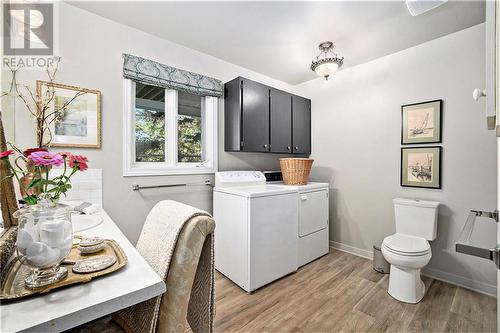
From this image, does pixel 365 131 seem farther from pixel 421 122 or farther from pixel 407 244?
pixel 407 244

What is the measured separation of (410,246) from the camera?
195 cm

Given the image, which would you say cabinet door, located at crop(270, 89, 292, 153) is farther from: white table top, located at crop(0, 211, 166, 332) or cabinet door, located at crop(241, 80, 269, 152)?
white table top, located at crop(0, 211, 166, 332)

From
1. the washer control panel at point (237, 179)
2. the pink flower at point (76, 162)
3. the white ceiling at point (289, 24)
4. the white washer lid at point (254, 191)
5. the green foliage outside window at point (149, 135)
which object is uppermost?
the white ceiling at point (289, 24)

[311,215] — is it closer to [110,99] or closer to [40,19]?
[110,99]

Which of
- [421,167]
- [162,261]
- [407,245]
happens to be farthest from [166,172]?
[421,167]

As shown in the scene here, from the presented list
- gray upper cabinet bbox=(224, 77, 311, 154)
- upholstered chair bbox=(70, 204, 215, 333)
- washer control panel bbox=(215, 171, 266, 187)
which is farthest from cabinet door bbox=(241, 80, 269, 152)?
upholstered chair bbox=(70, 204, 215, 333)

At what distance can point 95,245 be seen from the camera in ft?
2.89

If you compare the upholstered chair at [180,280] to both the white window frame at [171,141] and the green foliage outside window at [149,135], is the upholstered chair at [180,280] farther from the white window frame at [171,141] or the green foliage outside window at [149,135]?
the green foliage outside window at [149,135]

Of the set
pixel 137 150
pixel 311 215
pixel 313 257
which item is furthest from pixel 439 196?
pixel 137 150

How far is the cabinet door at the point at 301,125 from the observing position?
3.11 m

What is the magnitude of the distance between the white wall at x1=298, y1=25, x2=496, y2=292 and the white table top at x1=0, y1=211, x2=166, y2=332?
274 centimetres

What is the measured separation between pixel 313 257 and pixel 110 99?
9.05ft

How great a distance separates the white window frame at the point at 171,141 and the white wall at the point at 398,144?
162 centimetres

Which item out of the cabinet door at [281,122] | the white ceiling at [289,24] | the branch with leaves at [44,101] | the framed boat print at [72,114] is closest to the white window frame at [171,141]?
the framed boat print at [72,114]
